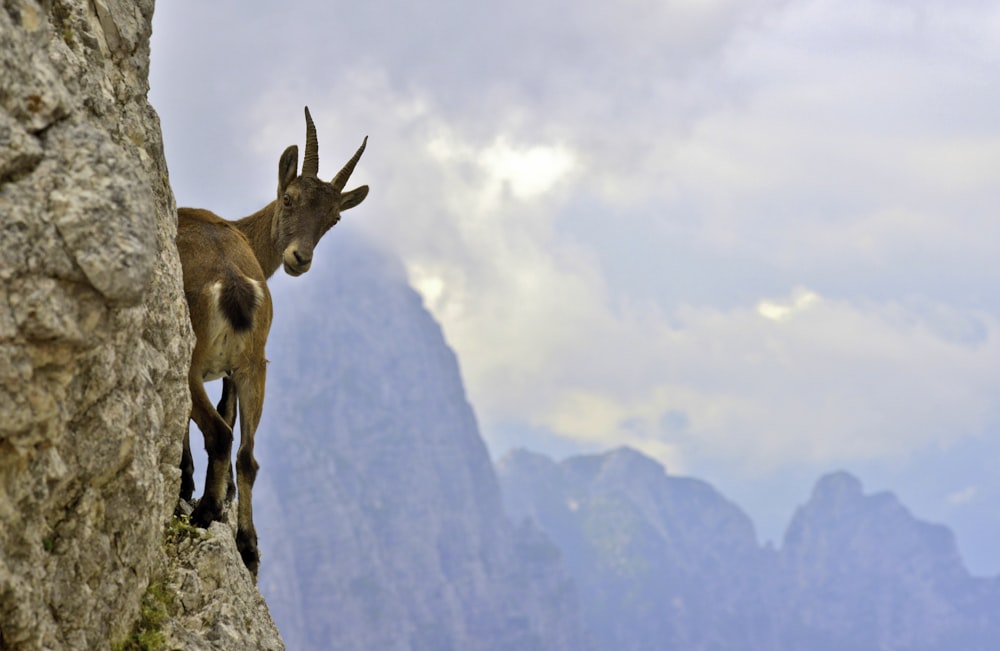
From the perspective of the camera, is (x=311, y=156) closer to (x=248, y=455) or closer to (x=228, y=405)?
(x=228, y=405)

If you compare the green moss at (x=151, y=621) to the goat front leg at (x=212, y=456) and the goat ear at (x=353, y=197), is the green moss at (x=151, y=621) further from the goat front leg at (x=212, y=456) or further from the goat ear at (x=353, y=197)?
the goat ear at (x=353, y=197)

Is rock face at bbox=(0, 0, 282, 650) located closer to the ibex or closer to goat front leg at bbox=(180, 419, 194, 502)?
the ibex

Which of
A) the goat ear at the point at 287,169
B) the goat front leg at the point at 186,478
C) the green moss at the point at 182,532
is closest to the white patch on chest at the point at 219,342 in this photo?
the goat front leg at the point at 186,478

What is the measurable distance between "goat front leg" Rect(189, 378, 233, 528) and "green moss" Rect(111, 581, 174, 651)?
1.37 metres

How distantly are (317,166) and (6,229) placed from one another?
8578 mm

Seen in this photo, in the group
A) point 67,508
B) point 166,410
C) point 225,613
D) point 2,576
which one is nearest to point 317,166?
point 166,410

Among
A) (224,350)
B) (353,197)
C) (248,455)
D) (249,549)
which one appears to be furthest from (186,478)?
(353,197)

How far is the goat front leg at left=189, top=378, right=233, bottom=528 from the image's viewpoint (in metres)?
12.4

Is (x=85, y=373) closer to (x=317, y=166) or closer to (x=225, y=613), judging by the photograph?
(x=225, y=613)

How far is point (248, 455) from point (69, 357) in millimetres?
4841

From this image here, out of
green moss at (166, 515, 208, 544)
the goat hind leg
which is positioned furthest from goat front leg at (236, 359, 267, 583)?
green moss at (166, 515, 208, 544)

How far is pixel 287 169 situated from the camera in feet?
53.5

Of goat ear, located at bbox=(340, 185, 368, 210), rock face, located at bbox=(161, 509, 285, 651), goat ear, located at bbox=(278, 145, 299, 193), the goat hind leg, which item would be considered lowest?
rock face, located at bbox=(161, 509, 285, 651)

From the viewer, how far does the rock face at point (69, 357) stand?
8133 mm
